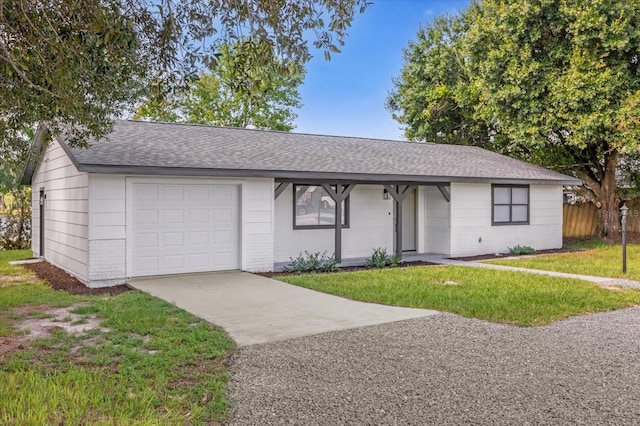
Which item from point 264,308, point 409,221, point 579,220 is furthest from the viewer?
point 579,220

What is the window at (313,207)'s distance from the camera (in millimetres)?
12703

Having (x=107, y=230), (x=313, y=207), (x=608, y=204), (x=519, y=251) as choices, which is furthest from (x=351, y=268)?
(x=608, y=204)

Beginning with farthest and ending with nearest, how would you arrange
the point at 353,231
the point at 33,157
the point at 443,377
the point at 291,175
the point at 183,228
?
the point at 353,231, the point at 33,157, the point at 291,175, the point at 183,228, the point at 443,377

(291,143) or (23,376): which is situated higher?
(291,143)

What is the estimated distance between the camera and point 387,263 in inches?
489

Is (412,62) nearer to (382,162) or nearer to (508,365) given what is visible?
(382,162)

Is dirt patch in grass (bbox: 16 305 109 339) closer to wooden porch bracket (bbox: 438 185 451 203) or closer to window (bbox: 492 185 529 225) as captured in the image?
wooden porch bracket (bbox: 438 185 451 203)

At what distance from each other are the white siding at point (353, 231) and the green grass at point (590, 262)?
3.10 metres

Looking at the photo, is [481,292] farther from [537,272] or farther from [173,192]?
[173,192]

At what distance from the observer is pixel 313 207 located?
42.5ft

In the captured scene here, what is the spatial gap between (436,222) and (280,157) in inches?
206

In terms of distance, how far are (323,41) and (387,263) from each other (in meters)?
7.82

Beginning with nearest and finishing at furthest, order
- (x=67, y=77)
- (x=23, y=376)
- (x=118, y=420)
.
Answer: (x=118, y=420) → (x=23, y=376) → (x=67, y=77)

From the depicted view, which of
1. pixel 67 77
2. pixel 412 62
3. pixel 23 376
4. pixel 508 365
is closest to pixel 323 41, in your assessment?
pixel 67 77
